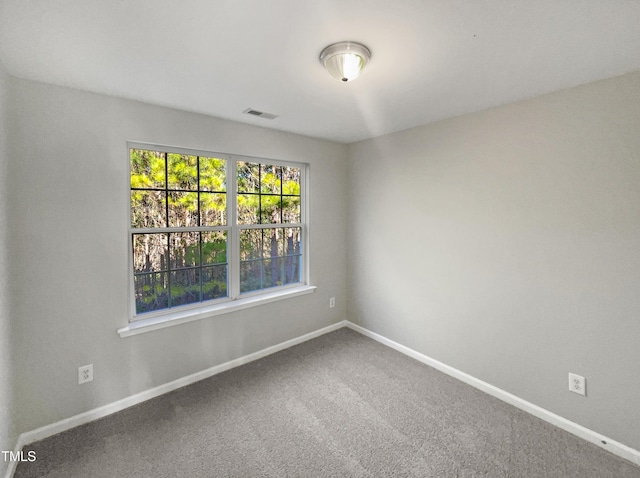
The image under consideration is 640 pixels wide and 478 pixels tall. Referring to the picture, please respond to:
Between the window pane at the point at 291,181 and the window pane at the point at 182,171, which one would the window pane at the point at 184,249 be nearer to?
the window pane at the point at 182,171

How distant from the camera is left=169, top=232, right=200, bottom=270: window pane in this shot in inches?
101

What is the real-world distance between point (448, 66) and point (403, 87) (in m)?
0.34

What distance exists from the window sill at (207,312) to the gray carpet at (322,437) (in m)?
0.58

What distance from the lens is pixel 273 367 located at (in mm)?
2836

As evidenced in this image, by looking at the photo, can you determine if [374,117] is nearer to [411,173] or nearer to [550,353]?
[411,173]

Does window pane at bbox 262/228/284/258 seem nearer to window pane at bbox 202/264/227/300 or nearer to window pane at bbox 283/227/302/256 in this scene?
window pane at bbox 283/227/302/256

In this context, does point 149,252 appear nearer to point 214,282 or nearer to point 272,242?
point 214,282

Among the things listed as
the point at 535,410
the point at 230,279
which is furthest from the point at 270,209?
the point at 535,410

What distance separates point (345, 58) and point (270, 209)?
6.24 ft

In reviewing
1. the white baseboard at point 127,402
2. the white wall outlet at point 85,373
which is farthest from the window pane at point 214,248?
the white wall outlet at point 85,373

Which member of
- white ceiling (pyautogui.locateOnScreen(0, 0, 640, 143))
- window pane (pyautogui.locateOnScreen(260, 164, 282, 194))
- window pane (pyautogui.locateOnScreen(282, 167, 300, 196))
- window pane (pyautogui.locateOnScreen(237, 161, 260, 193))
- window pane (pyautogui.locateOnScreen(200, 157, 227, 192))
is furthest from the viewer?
window pane (pyautogui.locateOnScreen(282, 167, 300, 196))

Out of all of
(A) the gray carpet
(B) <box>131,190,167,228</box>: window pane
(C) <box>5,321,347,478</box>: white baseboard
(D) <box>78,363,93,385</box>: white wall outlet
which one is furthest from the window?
(A) the gray carpet

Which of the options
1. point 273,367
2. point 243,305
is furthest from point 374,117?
point 273,367

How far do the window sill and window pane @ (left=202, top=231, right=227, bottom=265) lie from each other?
431 millimetres
